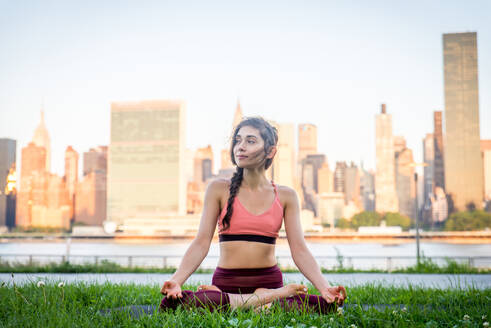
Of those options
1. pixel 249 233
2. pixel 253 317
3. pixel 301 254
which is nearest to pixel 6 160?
pixel 249 233

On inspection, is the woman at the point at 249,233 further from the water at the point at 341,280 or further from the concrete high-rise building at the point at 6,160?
the concrete high-rise building at the point at 6,160

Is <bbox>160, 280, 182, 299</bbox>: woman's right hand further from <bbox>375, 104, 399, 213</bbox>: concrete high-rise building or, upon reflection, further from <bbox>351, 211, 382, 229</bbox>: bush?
<bbox>375, 104, 399, 213</bbox>: concrete high-rise building

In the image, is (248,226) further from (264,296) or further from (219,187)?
(264,296)

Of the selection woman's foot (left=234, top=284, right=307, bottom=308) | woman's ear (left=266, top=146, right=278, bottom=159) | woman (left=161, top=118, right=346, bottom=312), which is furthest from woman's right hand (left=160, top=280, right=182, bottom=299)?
woman's ear (left=266, top=146, right=278, bottom=159)

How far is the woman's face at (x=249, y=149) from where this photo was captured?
3678 millimetres

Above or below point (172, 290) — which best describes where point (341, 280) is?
below

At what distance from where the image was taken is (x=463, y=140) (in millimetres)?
135125

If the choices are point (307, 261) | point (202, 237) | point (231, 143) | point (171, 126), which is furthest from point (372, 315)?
point (171, 126)

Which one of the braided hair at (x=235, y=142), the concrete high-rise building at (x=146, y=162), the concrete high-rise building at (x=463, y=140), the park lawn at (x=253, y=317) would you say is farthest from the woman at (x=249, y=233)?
the concrete high-rise building at (x=463, y=140)

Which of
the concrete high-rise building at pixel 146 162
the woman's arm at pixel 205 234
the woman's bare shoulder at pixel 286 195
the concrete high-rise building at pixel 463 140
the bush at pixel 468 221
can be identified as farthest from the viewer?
the concrete high-rise building at pixel 146 162

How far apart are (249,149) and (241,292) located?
3.42 ft

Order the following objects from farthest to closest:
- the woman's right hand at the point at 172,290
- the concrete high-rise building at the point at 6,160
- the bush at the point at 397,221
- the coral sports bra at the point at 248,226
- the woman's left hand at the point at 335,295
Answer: the bush at the point at 397,221 → the concrete high-rise building at the point at 6,160 → the coral sports bra at the point at 248,226 → the woman's left hand at the point at 335,295 → the woman's right hand at the point at 172,290

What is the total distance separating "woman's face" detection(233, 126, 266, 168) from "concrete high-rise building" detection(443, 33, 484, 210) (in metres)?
137

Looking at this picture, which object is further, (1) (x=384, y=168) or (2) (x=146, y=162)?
(1) (x=384, y=168)
